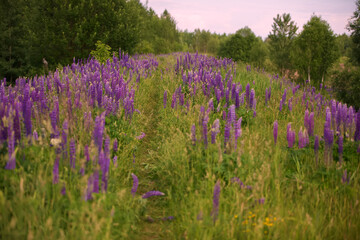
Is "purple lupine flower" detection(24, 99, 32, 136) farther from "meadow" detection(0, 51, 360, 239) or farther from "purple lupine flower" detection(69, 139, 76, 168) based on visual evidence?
"purple lupine flower" detection(69, 139, 76, 168)

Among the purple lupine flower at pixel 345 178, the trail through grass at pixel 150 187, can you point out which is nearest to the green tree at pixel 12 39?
the trail through grass at pixel 150 187

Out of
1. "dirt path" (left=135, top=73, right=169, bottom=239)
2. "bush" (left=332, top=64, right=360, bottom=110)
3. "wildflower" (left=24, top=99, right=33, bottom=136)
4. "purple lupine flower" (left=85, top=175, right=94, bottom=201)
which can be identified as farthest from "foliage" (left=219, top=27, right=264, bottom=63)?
"purple lupine flower" (left=85, top=175, right=94, bottom=201)

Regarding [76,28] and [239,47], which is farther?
[239,47]

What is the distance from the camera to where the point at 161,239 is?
3.11 meters

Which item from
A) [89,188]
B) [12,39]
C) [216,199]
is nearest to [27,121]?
[89,188]

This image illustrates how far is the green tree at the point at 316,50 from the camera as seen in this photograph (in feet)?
81.6

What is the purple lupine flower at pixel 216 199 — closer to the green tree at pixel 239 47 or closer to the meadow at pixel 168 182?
the meadow at pixel 168 182

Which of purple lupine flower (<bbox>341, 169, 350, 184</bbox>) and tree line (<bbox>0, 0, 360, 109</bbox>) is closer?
purple lupine flower (<bbox>341, 169, 350, 184</bbox>)

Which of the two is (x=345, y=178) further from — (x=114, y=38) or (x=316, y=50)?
(x=316, y=50)

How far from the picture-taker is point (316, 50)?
25500mm

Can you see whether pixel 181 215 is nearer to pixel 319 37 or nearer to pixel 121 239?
pixel 121 239

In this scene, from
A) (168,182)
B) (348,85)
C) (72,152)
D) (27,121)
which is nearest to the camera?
(72,152)

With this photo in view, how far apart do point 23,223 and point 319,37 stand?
28.7 meters

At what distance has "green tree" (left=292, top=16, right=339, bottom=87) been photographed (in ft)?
81.6
